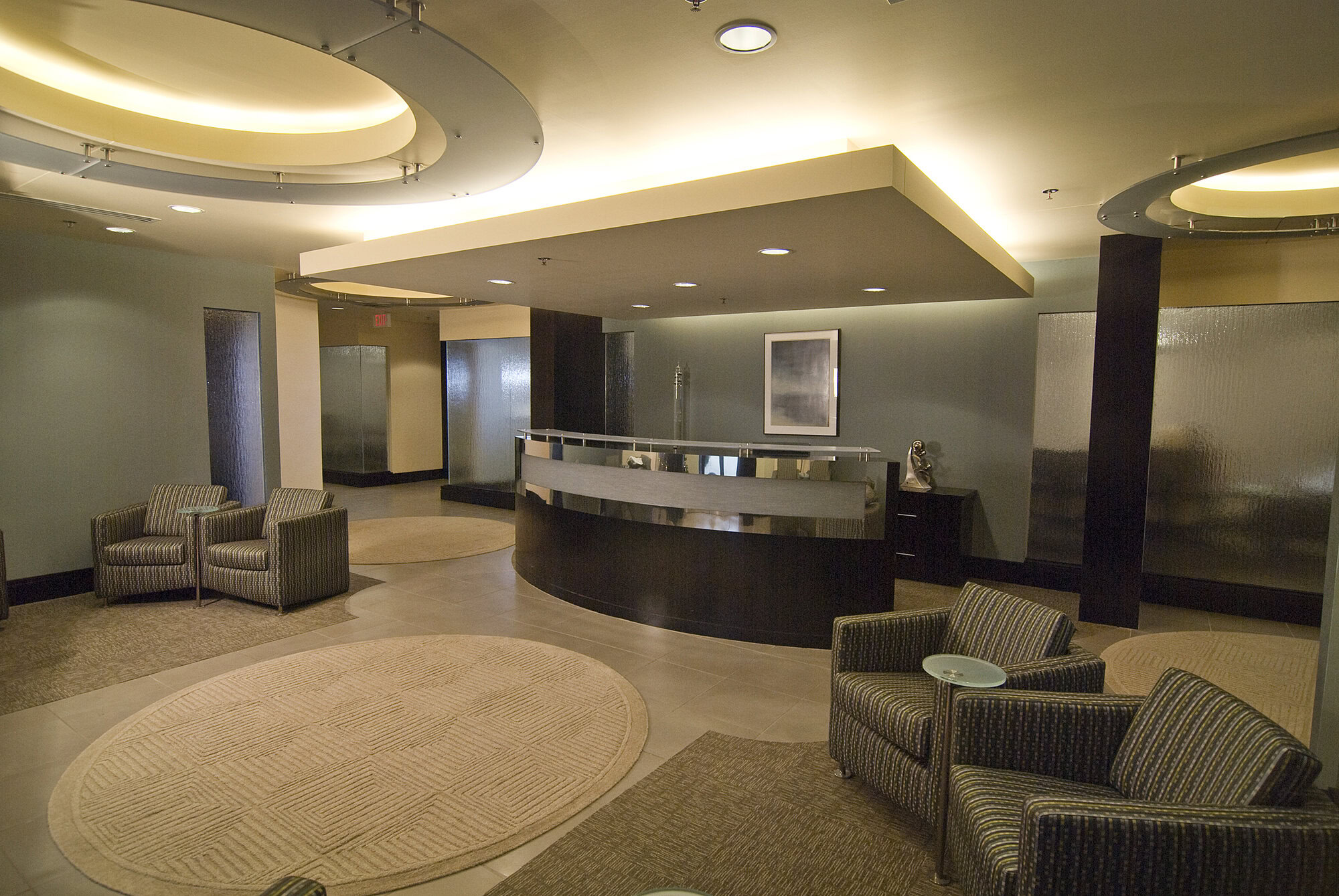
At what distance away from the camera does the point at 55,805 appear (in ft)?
9.27

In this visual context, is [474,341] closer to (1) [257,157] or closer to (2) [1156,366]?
(1) [257,157]

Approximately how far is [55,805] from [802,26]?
412 cm

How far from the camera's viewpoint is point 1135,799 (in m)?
2.19

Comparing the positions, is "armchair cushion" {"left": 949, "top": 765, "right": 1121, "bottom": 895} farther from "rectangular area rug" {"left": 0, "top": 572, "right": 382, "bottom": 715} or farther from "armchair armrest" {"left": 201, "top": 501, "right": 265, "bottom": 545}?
"armchair armrest" {"left": 201, "top": 501, "right": 265, "bottom": 545}

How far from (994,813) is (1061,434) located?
514 cm

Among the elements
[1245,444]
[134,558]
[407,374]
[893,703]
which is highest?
[407,374]

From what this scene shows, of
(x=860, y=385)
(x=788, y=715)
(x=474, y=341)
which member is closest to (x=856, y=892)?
(x=788, y=715)

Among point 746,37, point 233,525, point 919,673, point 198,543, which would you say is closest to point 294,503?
point 233,525

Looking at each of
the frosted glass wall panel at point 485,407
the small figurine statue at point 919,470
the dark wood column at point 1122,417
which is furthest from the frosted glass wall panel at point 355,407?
the dark wood column at point 1122,417

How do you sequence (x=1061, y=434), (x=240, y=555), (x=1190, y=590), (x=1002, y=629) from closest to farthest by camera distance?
1. (x=1002, y=629)
2. (x=240, y=555)
3. (x=1190, y=590)
4. (x=1061, y=434)

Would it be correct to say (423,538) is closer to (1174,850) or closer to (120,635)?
(120,635)

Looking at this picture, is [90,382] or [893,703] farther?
[90,382]

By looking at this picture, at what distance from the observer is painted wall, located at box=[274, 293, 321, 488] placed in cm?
880

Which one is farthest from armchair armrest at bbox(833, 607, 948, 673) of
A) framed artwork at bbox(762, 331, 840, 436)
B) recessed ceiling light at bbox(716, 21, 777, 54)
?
framed artwork at bbox(762, 331, 840, 436)
